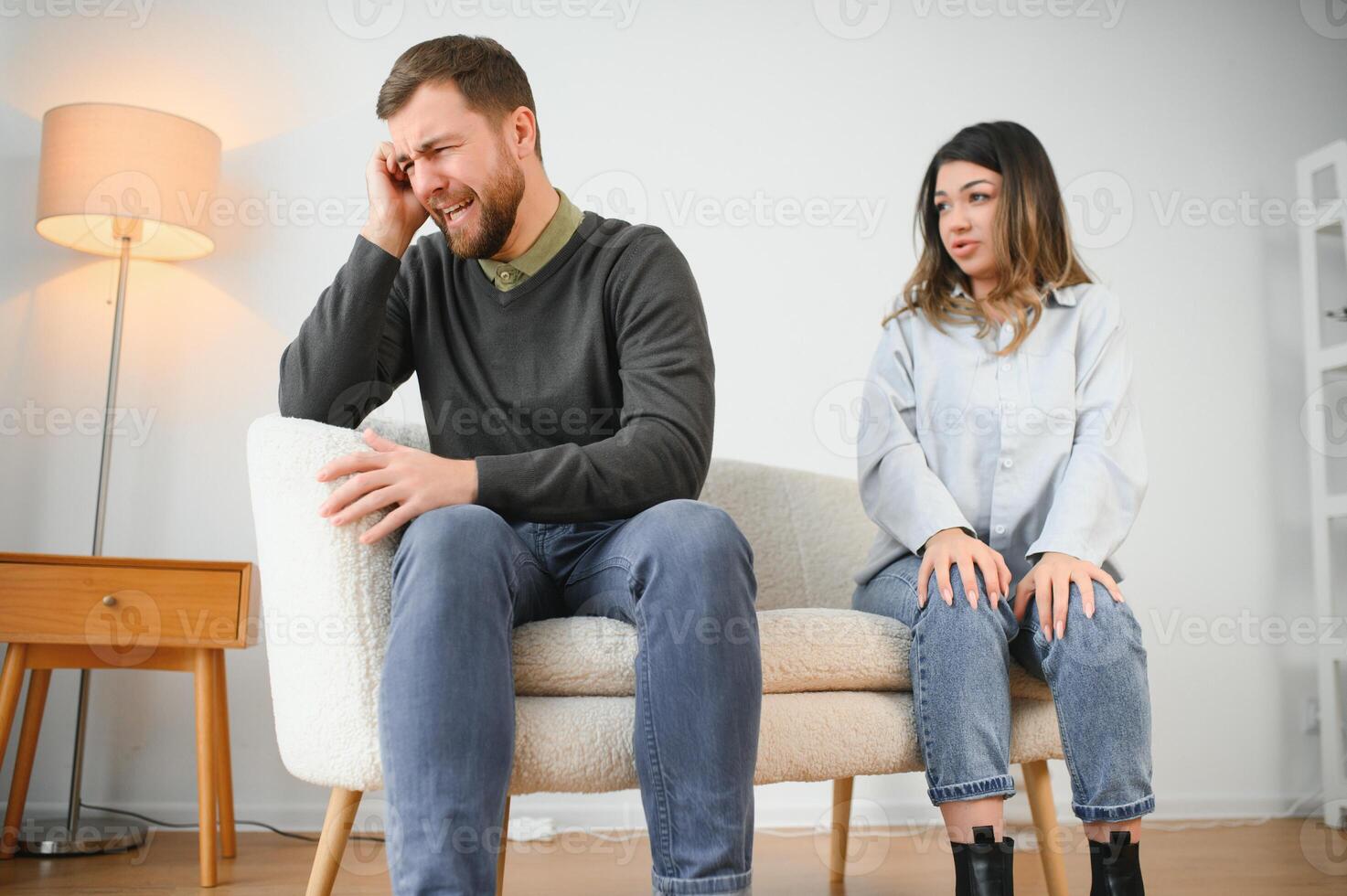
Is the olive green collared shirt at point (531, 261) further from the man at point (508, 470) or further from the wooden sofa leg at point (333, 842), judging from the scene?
the wooden sofa leg at point (333, 842)

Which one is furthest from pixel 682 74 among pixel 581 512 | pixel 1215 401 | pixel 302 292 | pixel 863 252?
pixel 581 512

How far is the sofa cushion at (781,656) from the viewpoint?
101cm

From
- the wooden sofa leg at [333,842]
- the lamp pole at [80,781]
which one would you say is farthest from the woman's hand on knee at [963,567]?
the lamp pole at [80,781]

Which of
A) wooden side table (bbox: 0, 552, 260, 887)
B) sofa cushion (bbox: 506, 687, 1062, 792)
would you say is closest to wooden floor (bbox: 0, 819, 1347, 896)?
wooden side table (bbox: 0, 552, 260, 887)

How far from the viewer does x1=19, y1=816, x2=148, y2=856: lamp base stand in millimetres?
1749

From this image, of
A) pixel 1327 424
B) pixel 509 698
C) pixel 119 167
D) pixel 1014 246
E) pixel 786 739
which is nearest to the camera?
pixel 509 698

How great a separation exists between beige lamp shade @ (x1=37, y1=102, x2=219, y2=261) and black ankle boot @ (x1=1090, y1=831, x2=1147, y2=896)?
179 cm

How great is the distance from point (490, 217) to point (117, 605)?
3.09 feet

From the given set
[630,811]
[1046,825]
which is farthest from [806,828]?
[1046,825]

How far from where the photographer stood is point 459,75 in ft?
3.89

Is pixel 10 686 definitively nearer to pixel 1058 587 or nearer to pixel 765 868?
pixel 765 868

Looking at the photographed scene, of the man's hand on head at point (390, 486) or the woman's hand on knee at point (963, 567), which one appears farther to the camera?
the woman's hand on knee at point (963, 567)

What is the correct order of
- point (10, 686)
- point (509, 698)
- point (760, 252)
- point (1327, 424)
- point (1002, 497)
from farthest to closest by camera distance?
1. point (1327, 424)
2. point (760, 252)
3. point (10, 686)
4. point (1002, 497)
5. point (509, 698)

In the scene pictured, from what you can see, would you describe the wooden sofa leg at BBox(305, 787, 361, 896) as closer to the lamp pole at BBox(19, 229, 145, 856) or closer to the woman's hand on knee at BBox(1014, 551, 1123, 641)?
the woman's hand on knee at BBox(1014, 551, 1123, 641)
